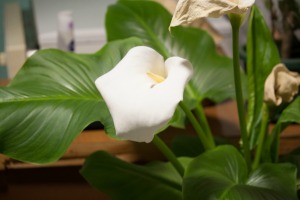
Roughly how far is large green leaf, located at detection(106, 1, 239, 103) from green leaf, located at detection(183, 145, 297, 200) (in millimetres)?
204

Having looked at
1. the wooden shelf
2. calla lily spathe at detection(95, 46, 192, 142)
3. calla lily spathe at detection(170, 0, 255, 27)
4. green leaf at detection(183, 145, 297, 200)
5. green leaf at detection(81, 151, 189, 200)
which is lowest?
the wooden shelf

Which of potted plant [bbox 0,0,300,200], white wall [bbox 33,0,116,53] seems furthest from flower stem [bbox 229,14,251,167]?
white wall [bbox 33,0,116,53]

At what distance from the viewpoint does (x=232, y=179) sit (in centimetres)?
60

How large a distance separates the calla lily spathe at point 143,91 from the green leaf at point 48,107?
81mm

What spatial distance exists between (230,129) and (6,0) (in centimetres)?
78

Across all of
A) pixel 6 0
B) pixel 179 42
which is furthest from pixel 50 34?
pixel 179 42

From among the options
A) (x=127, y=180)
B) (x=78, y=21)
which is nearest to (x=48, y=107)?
(x=127, y=180)

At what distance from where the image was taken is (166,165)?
2.39ft

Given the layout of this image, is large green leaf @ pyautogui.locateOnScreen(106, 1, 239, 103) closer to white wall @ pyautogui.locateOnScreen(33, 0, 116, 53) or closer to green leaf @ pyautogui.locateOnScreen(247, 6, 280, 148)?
green leaf @ pyautogui.locateOnScreen(247, 6, 280, 148)

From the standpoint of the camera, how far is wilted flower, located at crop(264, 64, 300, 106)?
66cm

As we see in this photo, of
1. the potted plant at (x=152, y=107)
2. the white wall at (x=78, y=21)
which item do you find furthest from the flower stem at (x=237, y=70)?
the white wall at (x=78, y=21)

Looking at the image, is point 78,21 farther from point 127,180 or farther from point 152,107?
point 152,107

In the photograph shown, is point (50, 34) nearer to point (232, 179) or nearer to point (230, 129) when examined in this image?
point (230, 129)

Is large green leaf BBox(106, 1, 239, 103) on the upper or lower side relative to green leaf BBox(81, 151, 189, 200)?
upper
